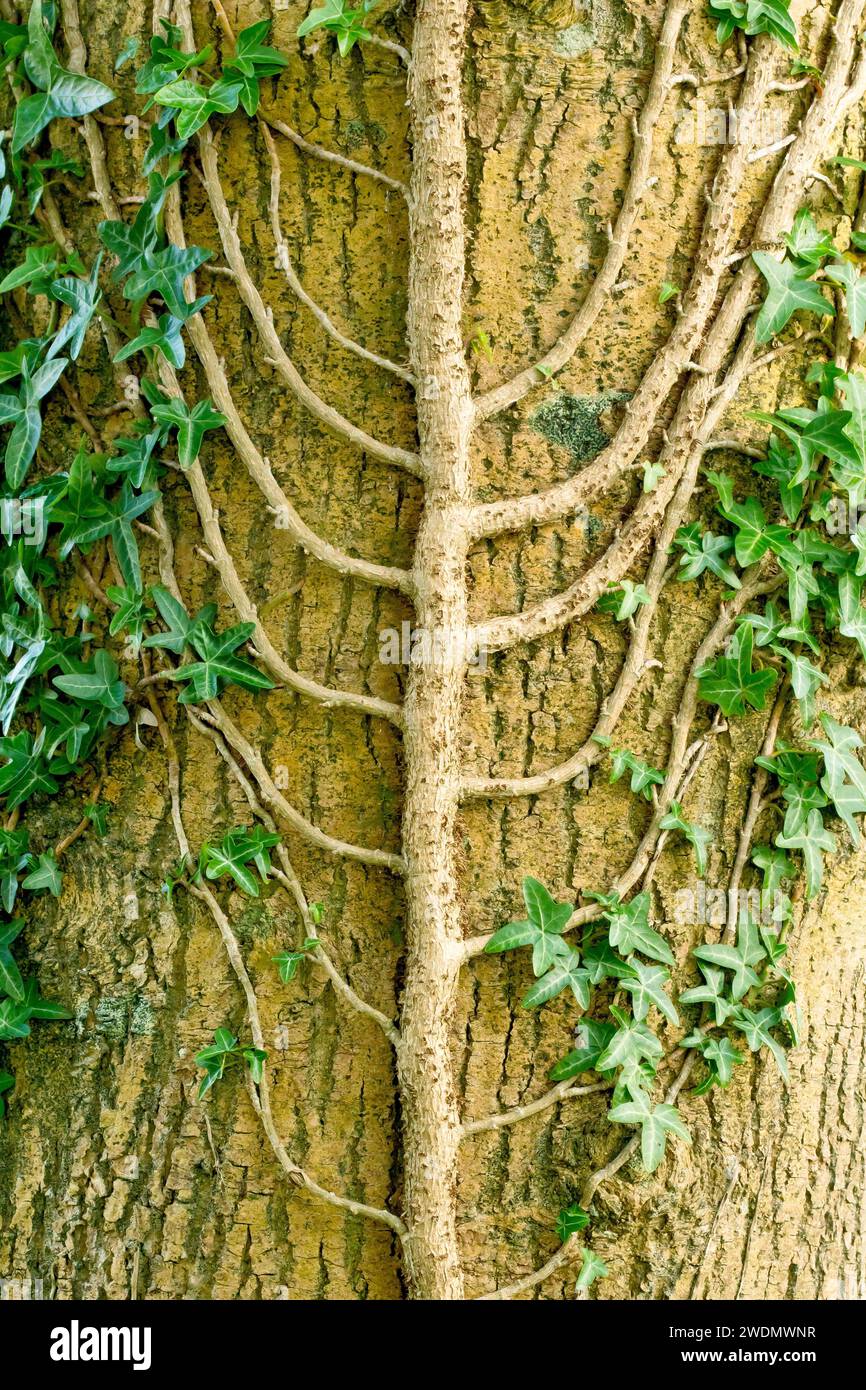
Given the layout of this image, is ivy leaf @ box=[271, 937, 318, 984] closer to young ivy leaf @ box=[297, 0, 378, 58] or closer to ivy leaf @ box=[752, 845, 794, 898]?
ivy leaf @ box=[752, 845, 794, 898]

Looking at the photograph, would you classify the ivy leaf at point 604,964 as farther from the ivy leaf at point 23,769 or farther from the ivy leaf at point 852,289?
the ivy leaf at point 852,289

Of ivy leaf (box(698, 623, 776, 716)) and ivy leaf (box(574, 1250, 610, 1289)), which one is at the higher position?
ivy leaf (box(698, 623, 776, 716))

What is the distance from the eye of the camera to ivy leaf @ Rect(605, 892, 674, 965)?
1.71 m

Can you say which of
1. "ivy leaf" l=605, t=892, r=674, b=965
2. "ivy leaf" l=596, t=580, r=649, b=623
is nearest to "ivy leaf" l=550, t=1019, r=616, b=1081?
"ivy leaf" l=605, t=892, r=674, b=965

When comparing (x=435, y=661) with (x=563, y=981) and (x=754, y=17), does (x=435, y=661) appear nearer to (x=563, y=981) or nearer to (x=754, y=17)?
(x=563, y=981)

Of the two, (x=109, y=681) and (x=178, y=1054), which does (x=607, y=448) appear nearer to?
(x=109, y=681)

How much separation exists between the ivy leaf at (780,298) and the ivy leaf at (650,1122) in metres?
1.22

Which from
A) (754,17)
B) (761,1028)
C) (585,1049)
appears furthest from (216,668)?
(754,17)

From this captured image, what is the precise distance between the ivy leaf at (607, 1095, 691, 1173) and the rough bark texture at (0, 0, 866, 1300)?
0.05 metres

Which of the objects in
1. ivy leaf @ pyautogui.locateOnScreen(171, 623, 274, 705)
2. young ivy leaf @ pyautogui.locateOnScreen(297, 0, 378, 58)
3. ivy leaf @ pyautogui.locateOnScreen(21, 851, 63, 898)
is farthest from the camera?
ivy leaf @ pyautogui.locateOnScreen(21, 851, 63, 898)

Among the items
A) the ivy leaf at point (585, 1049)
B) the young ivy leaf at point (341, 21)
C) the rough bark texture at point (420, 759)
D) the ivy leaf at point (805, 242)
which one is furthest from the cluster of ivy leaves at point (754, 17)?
the ivy leaf at point (585, 1049)

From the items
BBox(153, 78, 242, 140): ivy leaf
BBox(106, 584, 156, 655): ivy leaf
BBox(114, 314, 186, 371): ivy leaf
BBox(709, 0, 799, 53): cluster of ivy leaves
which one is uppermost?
BBox(709, 0, 799, 53): cluster of ivy leaves

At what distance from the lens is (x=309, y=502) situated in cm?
177

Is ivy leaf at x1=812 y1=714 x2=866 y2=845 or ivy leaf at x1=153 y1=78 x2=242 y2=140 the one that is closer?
ivy leaf at x1=153 y1=78 x2=242 y2=140
